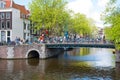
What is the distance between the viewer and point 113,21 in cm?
4009

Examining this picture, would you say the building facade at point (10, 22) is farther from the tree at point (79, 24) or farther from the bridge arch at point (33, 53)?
the tree at point (79, 24)

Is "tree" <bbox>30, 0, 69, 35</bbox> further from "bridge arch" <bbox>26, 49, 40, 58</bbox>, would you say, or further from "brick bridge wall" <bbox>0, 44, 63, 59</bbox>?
"brick bridge wall" <bbox>0, 44, 63, 59</bbox>

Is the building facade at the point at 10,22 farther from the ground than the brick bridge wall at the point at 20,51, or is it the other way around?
the building facade at the point at 10,22

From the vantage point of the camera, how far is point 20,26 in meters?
67.6

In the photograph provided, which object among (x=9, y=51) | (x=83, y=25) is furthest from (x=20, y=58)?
(x=83, y=25)

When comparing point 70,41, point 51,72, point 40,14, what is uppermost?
point 40,14

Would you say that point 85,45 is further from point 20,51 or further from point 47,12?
point 47,12

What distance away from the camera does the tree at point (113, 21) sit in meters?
38.1

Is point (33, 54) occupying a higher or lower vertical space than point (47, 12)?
lower

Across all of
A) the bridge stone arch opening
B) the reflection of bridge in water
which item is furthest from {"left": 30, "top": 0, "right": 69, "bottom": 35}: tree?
the reflection of bridge in water

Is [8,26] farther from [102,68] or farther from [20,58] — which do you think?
[102,68]

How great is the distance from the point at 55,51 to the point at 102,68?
21.4 meters

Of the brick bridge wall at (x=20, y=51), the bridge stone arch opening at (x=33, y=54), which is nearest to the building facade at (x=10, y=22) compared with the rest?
the bridge stone arch opening at (x=33, y=54)

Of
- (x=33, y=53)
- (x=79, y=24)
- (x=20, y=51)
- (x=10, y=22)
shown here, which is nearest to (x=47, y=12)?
(x=10, y=22)
